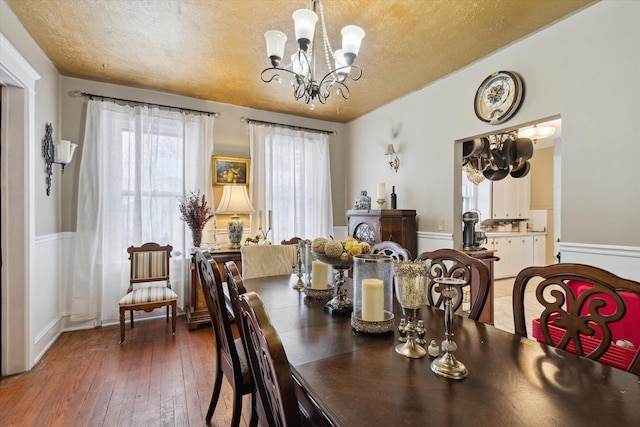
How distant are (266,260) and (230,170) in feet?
5.63

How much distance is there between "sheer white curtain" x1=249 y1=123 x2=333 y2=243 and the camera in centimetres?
402

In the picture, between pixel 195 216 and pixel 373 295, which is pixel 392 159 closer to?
pixel 195 216

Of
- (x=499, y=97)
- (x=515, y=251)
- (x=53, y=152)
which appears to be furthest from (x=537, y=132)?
(x=53, y=152)

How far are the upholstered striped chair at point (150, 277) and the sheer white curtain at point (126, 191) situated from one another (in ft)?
0.67

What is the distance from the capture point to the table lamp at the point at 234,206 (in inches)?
139

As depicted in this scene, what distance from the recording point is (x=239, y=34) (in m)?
2.35

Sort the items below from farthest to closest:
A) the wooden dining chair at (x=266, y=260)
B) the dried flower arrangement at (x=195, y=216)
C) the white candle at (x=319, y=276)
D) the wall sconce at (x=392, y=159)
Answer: the wall sconce at (x=392, y=159) → the dried flower arrangement at (x=195, y=216) → the wooden dining chair at (x=266, y=260) → the white candle at (x=319, y=276)

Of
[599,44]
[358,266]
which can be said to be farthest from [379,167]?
[358,266]

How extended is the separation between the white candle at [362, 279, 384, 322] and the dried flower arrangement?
2.73 meters

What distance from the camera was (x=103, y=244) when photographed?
3209mm

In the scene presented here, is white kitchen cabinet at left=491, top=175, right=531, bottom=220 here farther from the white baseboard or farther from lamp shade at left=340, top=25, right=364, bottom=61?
the white baseboard

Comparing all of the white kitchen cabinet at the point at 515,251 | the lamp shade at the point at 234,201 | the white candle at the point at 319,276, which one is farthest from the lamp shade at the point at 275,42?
the white kitchen cabinet at the point at 515,251

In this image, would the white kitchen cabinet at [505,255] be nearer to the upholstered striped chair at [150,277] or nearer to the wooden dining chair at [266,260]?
the wooden dining chair at [266,260]

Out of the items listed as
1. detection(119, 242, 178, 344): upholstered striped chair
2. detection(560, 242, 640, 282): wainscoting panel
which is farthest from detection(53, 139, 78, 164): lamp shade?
detection(560, 242, 640, 282): wainscoting panel
